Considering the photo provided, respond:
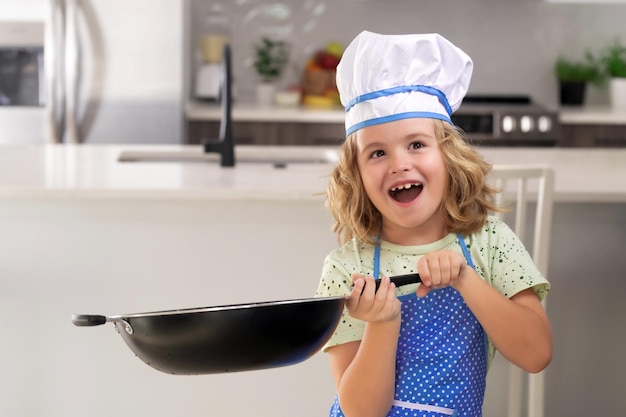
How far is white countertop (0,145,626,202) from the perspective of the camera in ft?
7.79

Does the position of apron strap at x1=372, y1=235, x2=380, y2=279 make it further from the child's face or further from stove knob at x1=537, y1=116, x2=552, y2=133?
stove knob at x1=537, y1=116, x2=552, y2=133

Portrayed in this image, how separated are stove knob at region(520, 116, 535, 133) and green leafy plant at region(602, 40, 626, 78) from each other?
687 mm

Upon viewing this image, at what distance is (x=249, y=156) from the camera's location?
3.22 meters

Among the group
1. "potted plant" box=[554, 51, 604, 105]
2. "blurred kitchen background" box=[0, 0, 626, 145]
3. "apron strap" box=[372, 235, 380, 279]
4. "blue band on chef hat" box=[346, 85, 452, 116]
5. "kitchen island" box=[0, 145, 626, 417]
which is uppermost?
"blurred kitchen background" box=[0, 0, 626, 145]

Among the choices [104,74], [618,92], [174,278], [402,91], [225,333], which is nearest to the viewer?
[225,333]

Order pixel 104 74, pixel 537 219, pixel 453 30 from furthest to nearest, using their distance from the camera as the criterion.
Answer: pixel 453 30, pixel 104 74, pixel 537 219

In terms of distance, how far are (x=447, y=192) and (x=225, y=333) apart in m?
0.43

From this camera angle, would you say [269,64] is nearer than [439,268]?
No

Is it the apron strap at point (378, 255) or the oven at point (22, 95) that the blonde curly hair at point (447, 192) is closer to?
the apron strap at point (378, 255)

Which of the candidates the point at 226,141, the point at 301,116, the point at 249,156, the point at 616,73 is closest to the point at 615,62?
the point at 616,73

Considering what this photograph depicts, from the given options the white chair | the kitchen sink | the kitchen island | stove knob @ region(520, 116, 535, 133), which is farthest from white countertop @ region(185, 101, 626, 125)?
the white chair

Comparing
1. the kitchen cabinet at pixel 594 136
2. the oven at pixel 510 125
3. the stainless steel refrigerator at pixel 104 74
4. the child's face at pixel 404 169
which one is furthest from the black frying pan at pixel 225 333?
the kitchen cabinet at pixel 594 136

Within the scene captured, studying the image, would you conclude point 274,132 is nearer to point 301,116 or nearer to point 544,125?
point 301,116

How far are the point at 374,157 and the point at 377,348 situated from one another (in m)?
0.26
